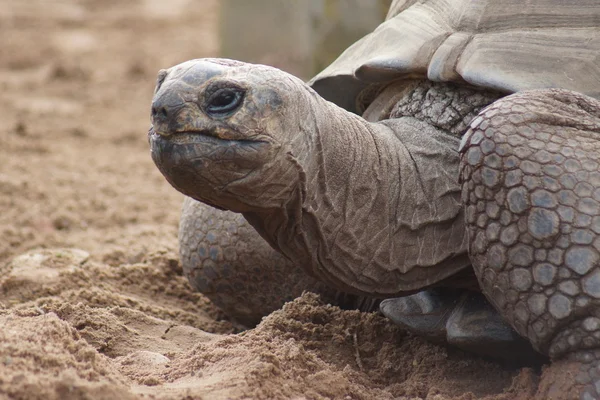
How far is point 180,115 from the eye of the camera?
212 centimetres

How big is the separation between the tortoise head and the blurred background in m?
1.86

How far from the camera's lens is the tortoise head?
84.0 inches

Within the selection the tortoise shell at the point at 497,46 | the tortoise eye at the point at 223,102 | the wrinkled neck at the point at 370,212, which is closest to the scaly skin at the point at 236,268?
the wrinkled neck at the point at 370,212

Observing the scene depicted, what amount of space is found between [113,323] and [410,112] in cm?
116

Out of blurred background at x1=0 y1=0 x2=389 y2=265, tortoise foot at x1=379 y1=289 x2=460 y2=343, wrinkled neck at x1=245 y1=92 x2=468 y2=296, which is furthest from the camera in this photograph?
blurred background at x1=0 y1=0 x2=389 y2=265

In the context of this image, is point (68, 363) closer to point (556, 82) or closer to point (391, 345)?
point (391, 345)

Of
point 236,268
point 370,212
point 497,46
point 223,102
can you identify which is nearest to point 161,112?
point 223,102

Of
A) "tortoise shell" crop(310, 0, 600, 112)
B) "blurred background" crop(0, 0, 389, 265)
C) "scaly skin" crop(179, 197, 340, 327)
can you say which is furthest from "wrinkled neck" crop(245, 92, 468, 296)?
"blurred background" crop(0, 0, 389, 265)

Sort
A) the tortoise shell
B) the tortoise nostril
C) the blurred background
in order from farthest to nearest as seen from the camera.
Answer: the blurred background, the tortoise shell, the tortoise nostril

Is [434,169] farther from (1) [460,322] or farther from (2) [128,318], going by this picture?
(2) [128,318]

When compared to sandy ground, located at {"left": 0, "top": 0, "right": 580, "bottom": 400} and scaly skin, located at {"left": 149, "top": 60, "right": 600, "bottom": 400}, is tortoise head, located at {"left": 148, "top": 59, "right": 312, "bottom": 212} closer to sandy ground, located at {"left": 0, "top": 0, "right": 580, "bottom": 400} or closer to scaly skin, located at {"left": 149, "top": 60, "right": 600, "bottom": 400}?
scaly skin, located at {"left": 149, "top": 60, "right": 600, "bottom": 400}

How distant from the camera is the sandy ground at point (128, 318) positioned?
217cm

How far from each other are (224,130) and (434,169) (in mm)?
773

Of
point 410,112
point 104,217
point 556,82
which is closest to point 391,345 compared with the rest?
point 410,112
